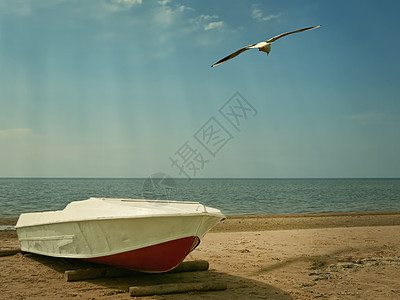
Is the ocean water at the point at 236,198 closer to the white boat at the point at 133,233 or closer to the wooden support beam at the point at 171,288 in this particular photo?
the white boat at the point at 133,233

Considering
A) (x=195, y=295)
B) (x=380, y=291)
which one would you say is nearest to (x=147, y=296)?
(x=195, y=295)

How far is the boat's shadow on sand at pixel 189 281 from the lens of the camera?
5398mm

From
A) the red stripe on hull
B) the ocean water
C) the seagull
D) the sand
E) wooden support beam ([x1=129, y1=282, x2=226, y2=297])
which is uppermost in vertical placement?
the seagull

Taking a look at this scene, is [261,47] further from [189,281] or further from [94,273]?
[94,273]

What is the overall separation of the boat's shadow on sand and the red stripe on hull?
37 cm

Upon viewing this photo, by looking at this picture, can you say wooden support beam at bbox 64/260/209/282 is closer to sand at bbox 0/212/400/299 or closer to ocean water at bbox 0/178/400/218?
sand at bbox 0/212/400/299

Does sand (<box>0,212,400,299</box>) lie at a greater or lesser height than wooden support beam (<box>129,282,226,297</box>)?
lesser

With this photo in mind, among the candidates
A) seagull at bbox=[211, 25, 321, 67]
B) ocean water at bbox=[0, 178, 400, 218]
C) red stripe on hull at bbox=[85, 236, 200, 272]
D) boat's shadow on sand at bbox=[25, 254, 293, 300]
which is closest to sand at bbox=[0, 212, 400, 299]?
boat's shadow on sand at bbox=[25, 254, 293, 300]

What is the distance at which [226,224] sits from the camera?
15.5m

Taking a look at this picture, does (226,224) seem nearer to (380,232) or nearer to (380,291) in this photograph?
(380,232)

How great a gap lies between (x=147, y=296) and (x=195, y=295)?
0.69 m

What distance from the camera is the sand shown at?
551cm

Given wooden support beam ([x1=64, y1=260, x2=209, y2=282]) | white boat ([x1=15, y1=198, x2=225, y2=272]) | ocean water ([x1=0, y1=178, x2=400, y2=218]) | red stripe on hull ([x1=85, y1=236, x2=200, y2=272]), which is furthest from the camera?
ocean water ([x1=0, y1=178, x2=400, y2=218])

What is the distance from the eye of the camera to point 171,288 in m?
5.34
